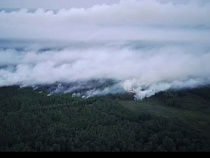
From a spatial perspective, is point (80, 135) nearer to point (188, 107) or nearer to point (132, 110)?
point (132, 110)

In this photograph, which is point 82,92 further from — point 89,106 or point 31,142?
point 31,142

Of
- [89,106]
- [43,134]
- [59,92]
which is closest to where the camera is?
[43,134]

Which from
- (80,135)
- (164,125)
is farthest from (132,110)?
(80,135)

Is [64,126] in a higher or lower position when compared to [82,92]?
lower

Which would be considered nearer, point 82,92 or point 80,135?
point 80,135

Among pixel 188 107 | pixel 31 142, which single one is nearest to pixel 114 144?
pixel 31 142

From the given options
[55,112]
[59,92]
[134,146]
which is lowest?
[134,146]

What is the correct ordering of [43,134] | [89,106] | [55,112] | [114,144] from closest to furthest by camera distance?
[114,144] < [43,134] < [55,112] < [89,106]
